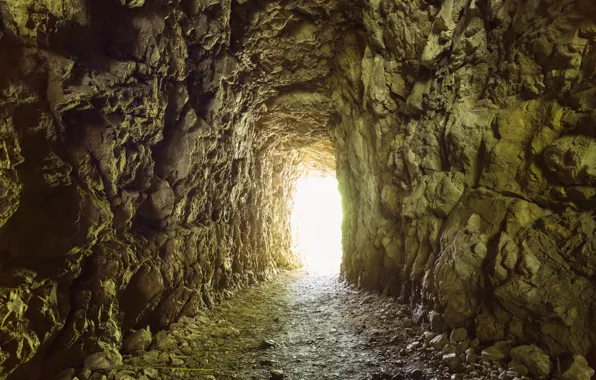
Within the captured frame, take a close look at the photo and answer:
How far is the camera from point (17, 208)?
322 centimetres

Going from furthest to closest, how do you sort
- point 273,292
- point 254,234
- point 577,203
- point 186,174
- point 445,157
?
point 254,234
point 273,292
point 186,174
point 445,157
point 577,203

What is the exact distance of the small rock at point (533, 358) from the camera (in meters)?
3.40

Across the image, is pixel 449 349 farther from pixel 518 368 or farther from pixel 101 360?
pixel 101 360

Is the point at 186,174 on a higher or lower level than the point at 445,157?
lower

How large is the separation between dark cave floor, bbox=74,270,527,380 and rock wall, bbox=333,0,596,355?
0.53 metres

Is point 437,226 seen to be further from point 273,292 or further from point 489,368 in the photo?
point 273,292

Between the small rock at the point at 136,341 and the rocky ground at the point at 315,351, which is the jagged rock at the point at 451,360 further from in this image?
the small rock at the point at 136,341

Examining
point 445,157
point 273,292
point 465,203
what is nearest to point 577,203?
point 465,203

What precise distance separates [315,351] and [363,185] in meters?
4.13

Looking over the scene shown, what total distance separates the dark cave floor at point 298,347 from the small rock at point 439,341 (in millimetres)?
61

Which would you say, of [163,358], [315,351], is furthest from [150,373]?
[315,351]

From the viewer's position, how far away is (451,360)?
4.02 m

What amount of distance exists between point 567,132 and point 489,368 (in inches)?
103

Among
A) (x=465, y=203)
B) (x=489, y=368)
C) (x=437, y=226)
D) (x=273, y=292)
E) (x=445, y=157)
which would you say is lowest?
(x=273, y=292)
